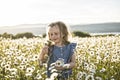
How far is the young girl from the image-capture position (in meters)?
6.39

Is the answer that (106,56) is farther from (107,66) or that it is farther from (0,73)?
(0,73)

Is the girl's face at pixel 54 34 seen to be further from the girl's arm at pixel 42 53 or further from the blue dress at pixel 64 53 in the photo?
the blue dress at pixel 64 53

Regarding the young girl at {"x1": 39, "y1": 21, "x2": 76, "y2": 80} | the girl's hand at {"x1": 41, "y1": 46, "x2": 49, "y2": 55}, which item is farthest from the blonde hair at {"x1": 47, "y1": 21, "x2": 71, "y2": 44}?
the girl's hand at {"x1": 41, "y1": 46, "x2": 49, "y2": 55}

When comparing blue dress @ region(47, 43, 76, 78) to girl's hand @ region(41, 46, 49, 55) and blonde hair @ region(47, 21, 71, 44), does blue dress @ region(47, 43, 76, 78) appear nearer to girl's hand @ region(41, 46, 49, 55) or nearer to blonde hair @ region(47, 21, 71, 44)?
blonde hair @ region(47, 21, 71, 44)

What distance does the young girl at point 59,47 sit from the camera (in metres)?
6.39

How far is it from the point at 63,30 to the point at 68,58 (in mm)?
647

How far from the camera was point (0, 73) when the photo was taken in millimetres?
8258

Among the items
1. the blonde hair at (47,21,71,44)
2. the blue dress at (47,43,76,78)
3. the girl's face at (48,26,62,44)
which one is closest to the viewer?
the girl's face at (48,26,62,44)

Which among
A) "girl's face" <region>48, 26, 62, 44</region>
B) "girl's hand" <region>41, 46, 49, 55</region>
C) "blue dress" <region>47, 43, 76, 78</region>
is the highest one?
"girl's face" <region>48, 26, 62, 44</region>

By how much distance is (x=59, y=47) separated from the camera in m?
6.88

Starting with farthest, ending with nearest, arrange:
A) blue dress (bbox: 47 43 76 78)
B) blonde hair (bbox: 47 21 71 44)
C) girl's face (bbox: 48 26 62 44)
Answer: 1. blue dress (bbox: 47 43 76 78)
2. blonde hair (bbox: 47 21 71 44)
3. girl's face (bbox: 48 26 62 44)

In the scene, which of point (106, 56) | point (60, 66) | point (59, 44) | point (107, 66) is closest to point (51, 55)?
point (59, 44)

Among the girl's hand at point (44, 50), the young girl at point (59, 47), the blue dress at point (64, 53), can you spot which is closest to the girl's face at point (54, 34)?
the young girl at point (59, 47)

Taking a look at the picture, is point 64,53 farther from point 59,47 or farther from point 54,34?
point 54,34
